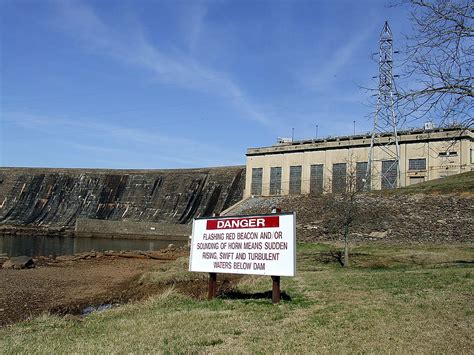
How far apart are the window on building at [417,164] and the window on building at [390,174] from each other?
4.50ft

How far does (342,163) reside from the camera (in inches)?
2201

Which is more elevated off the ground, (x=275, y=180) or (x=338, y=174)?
(x=338, y=174)

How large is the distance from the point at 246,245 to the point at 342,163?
47114mm

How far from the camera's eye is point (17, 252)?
35.7 m

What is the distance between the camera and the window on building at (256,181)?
6262 centimetres

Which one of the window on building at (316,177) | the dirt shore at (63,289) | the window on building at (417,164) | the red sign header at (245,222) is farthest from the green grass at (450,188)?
the red sign header at (245,222)

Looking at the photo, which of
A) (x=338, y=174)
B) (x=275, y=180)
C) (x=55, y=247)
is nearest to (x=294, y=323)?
(x=55, y=247)

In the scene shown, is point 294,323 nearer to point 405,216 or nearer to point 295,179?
point 405,216

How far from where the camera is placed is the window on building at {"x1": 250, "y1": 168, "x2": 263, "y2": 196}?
6262 cm

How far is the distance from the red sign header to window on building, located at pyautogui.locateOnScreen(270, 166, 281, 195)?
49385mm

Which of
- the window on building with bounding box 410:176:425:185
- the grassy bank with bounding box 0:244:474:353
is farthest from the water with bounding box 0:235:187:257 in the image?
the grassy bank with bounding box 0:244:474:353

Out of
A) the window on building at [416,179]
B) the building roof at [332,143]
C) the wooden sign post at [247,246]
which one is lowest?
the wooden sign post at [247,246]

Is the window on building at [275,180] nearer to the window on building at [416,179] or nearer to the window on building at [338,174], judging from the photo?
the window on building at [338,174]

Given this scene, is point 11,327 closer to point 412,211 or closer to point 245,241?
point 245,241
